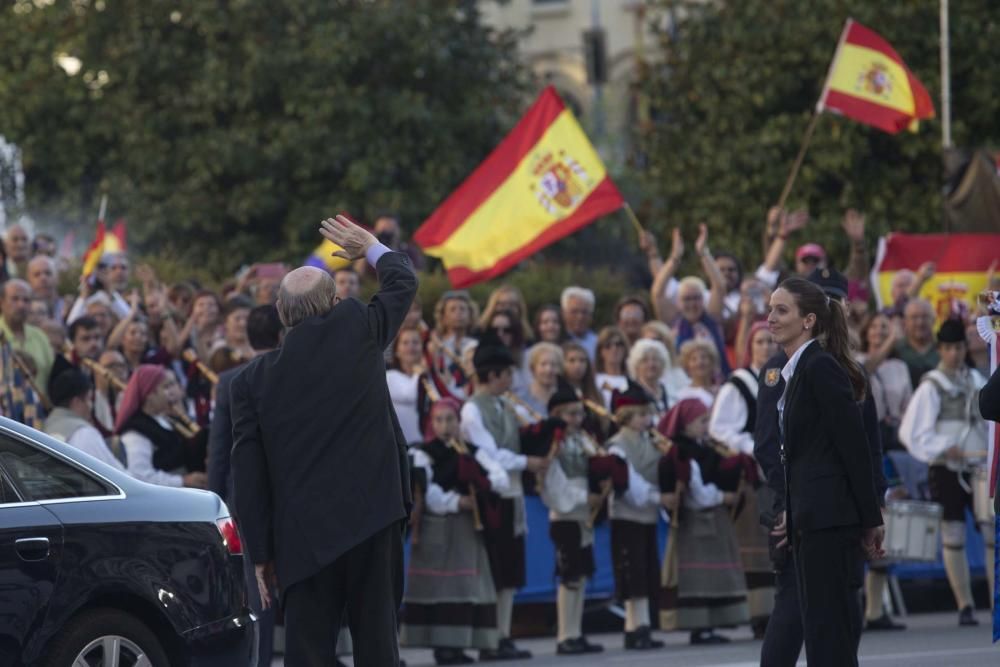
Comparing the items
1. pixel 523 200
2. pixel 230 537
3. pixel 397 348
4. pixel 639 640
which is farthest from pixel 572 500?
pixel 230 537

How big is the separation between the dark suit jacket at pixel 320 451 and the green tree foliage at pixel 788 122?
20919mm

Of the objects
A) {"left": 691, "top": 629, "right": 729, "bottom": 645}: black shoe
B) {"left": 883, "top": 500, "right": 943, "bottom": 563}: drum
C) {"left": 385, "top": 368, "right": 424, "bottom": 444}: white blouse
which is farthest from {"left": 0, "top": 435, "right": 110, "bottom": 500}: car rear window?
{"left": 883, "top": 500, "right": 943, "bottom": 563}: drum

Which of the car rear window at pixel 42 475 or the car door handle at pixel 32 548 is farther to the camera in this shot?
the car rear window at pixel 42 475

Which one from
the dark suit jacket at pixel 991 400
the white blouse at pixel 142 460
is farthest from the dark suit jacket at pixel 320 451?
the white blouse at pixel 142 460

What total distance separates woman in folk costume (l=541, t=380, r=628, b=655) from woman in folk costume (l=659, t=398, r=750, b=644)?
0.49m

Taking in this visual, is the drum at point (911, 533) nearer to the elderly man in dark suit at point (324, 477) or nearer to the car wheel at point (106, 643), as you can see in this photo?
the elderly man in dark suit at point (324, 477)

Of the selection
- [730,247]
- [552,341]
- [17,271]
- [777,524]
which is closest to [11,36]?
[730,247]

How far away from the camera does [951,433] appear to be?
586 inches

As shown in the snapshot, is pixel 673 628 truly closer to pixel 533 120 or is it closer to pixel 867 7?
pixel 533 120

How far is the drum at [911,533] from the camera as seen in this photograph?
47.4 ft

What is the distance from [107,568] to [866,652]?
5.76m

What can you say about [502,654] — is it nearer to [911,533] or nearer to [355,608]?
[911,533]

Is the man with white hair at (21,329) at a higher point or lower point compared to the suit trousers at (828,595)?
higher

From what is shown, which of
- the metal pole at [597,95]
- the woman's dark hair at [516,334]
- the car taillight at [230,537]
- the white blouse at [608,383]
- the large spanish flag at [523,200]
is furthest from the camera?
the metal pole at [597,95]
